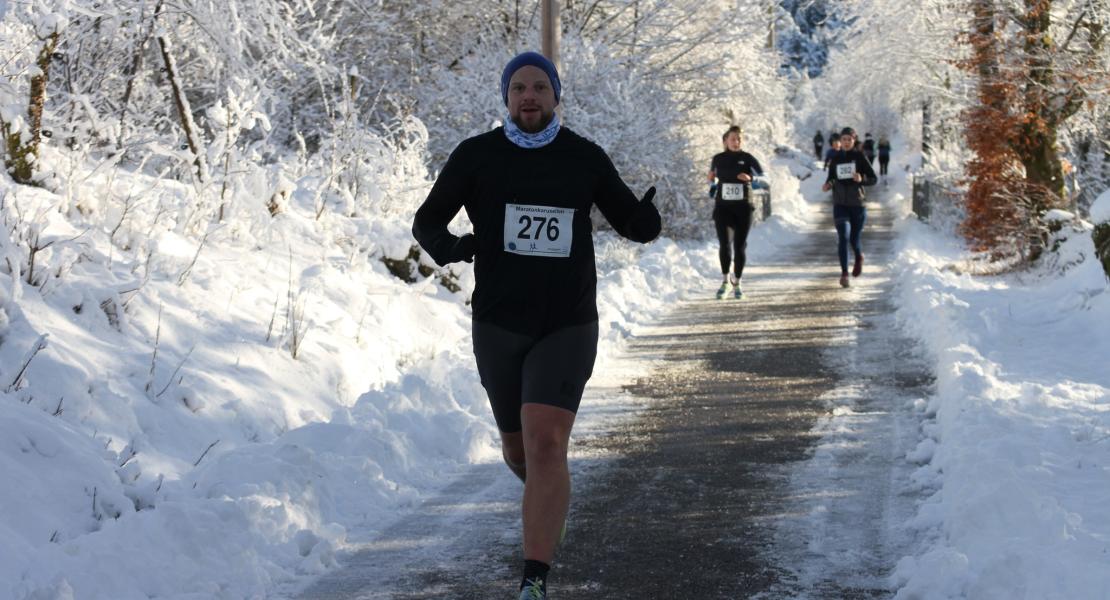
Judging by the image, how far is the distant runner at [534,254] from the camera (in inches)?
159

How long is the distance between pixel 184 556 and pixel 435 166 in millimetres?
13574

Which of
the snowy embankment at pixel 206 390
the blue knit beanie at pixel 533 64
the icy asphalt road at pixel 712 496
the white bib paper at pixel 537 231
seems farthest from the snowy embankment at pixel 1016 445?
the snowy embankment at pixel 206 390

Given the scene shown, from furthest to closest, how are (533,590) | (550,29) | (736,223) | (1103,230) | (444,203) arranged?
(736,223) < (550,29) < (1103,230) < (444,203) < (533,590)

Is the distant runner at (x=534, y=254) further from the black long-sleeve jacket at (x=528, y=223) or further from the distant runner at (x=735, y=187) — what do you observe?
the distant runner at (x=735, y=187)

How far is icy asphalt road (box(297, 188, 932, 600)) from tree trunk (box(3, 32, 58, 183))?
4.01 metres

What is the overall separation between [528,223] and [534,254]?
11 cm

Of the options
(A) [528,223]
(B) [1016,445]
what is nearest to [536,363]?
(A) [528,223]

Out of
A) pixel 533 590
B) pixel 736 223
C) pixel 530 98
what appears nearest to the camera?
pixel 533 590

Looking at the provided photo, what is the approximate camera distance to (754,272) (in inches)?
672

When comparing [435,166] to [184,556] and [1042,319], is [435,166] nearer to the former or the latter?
[1042,319]

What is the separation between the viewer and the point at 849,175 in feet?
47.1

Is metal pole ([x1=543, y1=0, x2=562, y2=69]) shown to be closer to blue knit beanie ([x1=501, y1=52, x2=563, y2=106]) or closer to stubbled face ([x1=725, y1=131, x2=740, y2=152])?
stubbled face ([x1=725, y1=131, x2=740, y2=152])

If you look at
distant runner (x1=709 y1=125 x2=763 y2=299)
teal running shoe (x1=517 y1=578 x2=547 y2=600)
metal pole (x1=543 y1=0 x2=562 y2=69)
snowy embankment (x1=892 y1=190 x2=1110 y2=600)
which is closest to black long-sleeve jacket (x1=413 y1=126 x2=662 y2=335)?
teal running shoe (x1=517 y1=578 x2=547 y2=600)

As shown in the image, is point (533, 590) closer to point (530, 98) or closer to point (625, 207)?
point (625, 207)
